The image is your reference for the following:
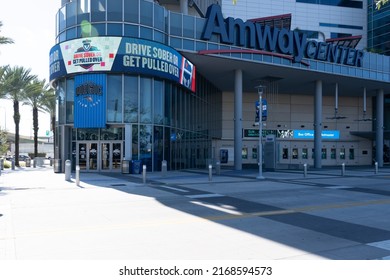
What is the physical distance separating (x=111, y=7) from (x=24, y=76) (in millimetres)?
19454

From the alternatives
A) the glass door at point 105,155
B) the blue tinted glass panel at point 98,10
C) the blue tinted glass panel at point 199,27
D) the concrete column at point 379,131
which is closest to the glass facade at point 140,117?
the glass door at point 105,155

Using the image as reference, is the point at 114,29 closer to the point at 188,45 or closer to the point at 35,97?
the point at 188,45

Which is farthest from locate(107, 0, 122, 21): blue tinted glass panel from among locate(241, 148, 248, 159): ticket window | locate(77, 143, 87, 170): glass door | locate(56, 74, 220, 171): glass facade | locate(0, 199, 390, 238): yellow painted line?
locate(241, 148, 248, 159): ticket window

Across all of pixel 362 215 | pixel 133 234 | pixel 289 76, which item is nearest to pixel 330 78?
pixel 289 76

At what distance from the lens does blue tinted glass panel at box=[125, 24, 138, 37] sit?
83.4 ft

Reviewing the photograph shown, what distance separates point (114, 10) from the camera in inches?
1000

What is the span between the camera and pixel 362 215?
10.3 metres

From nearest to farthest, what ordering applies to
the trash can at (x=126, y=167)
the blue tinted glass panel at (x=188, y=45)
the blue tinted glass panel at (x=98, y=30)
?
1. the trash can at (x=126, y=167)
2. the blue tinted glass panel at (x=98, y=30)
3. the blue tinted glass panel at (x=188, y=45)

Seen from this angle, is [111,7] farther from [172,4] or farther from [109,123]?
[172,4]

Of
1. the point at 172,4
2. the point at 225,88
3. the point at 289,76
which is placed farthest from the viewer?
the point at 225,88

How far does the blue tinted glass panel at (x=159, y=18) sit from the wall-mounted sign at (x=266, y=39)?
357 centimetres

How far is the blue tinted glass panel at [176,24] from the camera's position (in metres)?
28.2

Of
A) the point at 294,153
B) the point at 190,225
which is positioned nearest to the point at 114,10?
the point at 190,225

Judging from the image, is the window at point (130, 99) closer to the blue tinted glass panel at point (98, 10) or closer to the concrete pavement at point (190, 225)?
the blue tinted glass panel at point (98, 10)
